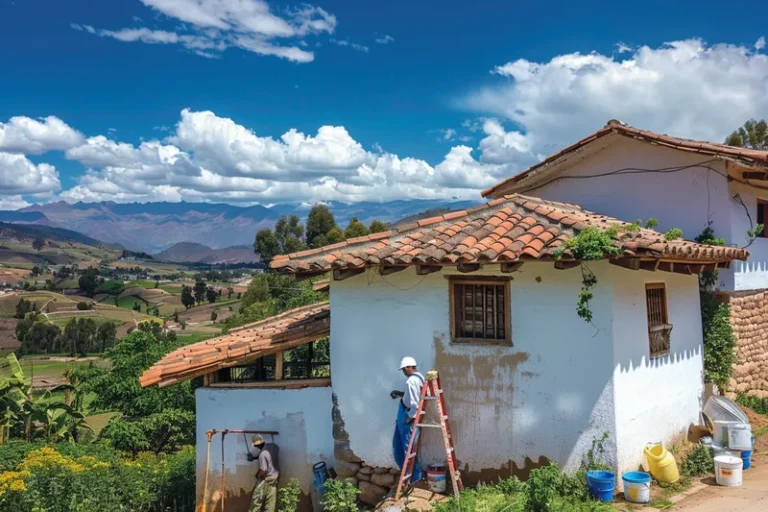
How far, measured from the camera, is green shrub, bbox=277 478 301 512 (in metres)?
9.80

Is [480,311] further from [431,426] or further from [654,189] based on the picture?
[654,189]

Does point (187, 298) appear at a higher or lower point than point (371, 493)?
higher

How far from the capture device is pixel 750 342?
1268 centimetres

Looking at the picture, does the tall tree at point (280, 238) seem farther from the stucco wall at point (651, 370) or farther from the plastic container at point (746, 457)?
the plastic container at point (746, 457)

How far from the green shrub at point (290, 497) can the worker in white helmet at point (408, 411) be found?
1955mm

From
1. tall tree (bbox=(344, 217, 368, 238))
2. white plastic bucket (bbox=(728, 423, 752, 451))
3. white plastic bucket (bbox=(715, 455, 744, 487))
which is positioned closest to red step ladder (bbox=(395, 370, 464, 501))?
white plastic bucket (bbox=(715, 455, 744, 487))

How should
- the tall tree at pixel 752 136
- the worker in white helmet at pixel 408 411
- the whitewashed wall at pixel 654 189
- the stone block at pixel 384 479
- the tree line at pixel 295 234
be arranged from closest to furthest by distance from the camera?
the worker in white helmet at pixel 408 411 < the stone block at pixel 384 479 < the whitewashed wall at pixel 654 189 < the tall tree at pixel 752 136 < the tree line at pixel 295 234

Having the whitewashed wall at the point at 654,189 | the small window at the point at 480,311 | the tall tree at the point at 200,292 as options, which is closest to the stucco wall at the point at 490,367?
the small window at the point at 480,311

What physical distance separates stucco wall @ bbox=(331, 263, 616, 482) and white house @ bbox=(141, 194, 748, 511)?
0.06 ft

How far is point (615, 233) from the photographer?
778cm

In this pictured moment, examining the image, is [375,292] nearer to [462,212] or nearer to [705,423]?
[462,212]

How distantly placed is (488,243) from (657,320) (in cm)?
331

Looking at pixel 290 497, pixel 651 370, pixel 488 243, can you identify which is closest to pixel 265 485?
pixel 290 497

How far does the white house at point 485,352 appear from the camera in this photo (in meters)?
8.27
